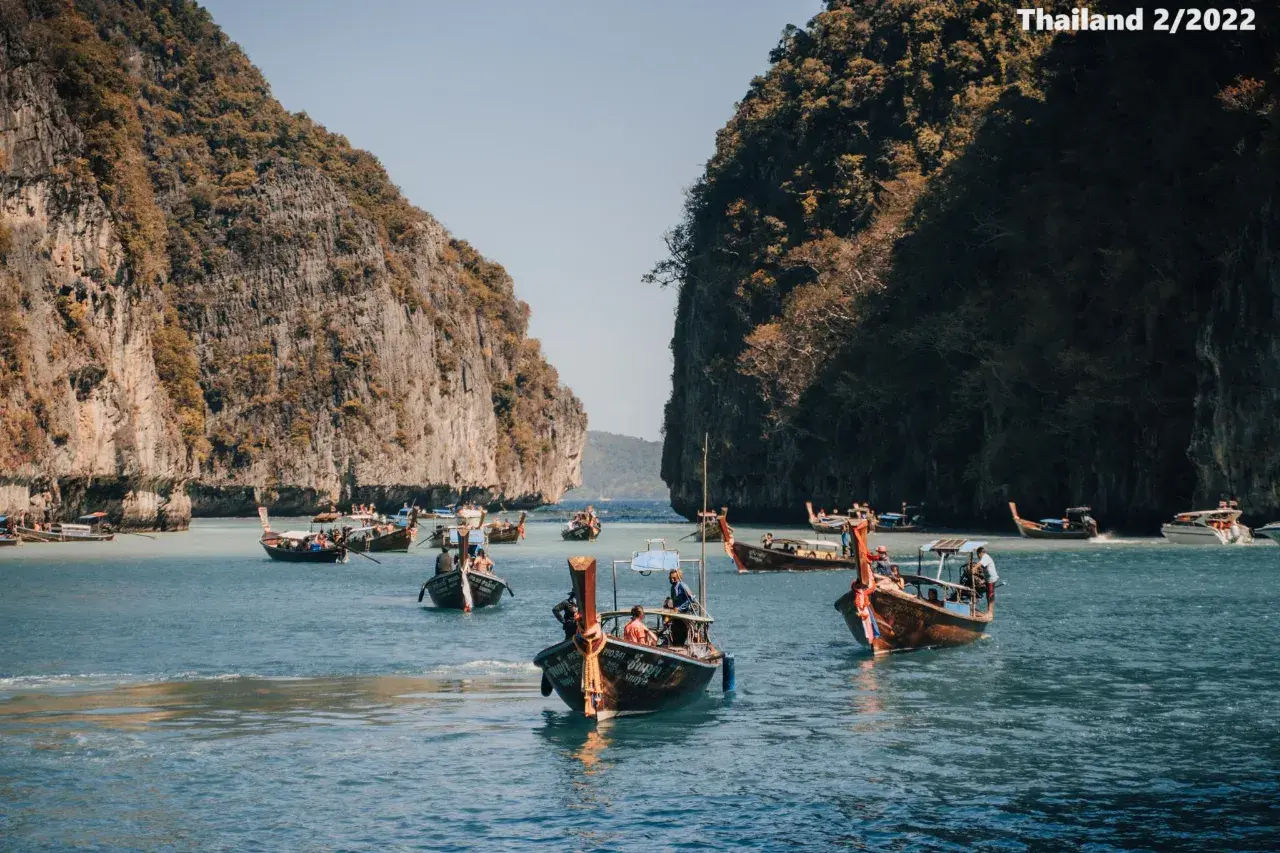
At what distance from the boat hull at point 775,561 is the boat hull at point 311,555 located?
21.8 m

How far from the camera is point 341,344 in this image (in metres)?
150

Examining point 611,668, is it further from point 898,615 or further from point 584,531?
point 584,531

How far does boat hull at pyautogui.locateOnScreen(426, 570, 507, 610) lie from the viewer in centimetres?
4359

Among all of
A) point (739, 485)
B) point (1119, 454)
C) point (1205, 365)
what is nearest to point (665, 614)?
point (1205, 365)

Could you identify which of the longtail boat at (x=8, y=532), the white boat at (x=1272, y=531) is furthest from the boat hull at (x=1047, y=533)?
the longtail boat at (x=8, y=532)

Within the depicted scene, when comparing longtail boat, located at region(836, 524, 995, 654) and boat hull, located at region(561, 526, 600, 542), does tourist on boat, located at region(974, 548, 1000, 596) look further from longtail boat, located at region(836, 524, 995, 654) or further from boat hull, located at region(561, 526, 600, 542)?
boat hull, located at region(561, 526, 600, 542)

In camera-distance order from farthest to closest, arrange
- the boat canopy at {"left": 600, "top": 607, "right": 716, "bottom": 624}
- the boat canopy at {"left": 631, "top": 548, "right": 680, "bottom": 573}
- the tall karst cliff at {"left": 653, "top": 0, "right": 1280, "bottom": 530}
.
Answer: the tall karst cliff at {"left": 653, "top": 0, "right": 1280, "bottom": 530} → the boat canopy at {"left": 631, "top": 548, "right": 680, "bottom": 573} → the boat canopy at {"left": 600, "top": 607, "right": 716, "bottom": 624}

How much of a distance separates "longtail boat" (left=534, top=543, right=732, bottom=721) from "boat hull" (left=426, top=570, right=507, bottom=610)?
61.6 feet

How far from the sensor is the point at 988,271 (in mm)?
88188

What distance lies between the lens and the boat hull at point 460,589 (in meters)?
43.6

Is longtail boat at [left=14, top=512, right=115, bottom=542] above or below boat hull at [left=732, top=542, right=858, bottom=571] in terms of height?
above

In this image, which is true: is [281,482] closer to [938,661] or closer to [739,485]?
[739,485]

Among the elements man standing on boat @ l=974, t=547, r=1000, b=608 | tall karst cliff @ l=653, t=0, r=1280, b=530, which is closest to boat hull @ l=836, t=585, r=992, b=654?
man standing on boat @ l=974, t=547, r=1000, b=608

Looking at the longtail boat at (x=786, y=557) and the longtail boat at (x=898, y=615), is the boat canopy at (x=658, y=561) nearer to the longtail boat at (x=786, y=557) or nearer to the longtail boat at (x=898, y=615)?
the longtail boat at (x=898, y=615)
